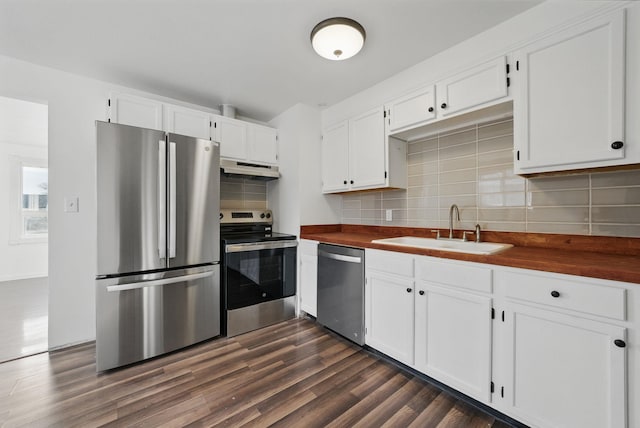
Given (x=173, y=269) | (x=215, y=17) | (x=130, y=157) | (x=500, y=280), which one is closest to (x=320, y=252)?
(x=173, y=269)

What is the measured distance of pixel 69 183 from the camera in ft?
7.36

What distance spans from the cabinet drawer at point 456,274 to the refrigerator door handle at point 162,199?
198 centimetres

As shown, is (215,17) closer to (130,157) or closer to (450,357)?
(130,157)

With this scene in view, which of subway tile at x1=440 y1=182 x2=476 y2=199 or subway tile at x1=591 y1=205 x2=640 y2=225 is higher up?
subway tile at x1=440 y1=182 x2=476 y2=199

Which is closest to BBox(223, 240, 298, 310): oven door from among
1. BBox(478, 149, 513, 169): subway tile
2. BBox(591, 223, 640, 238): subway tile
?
BBox(478, 149, 513, 169): subway tile

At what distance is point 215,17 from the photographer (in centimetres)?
166

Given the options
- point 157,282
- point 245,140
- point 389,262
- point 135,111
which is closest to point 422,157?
point 389,262

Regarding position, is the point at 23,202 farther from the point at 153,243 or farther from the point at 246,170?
the point at 246,170

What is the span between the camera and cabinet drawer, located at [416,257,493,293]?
4.72 ft

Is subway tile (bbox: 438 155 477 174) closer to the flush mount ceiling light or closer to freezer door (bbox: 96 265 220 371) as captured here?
the flush mount ceiling light

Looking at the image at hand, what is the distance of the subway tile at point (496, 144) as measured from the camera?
190 cm

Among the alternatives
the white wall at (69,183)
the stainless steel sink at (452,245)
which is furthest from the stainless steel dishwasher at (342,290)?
the white wall at (69,183)

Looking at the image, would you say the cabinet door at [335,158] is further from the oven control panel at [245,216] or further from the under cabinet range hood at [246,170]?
the oven control panel at [245,216]

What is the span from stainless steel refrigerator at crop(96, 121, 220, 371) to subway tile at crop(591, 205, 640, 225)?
2777 mm
